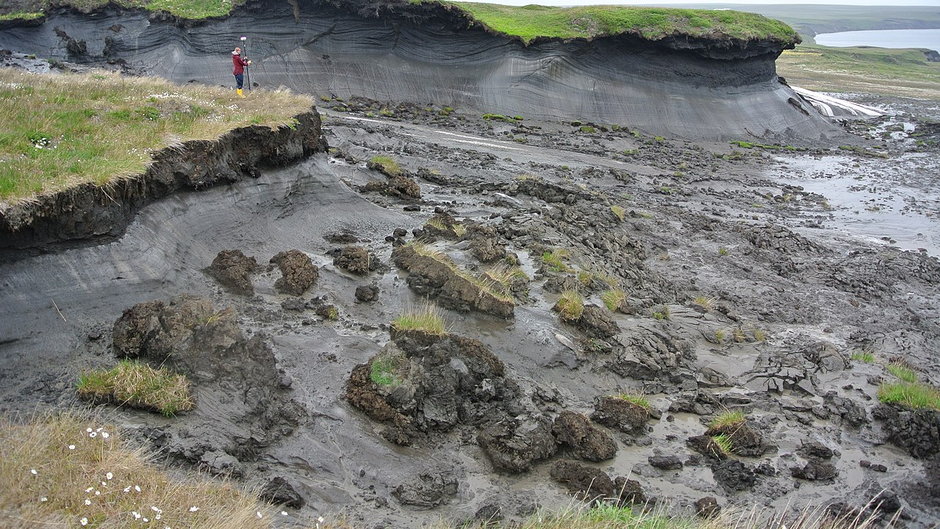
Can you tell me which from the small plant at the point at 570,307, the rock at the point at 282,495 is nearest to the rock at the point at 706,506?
the small plant at the point at 570,307

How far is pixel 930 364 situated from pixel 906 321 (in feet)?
7.93

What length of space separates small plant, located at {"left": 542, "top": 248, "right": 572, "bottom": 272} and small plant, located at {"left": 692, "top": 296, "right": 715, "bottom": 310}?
295 centimetres

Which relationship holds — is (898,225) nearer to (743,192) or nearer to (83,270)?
(743,192)

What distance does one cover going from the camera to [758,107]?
38906mm

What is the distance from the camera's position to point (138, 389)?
7.79 m

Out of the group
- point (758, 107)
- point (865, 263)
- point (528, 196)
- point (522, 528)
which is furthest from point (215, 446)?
point (758, 107)

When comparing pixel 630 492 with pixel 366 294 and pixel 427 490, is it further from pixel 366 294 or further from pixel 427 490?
pixel 366 294

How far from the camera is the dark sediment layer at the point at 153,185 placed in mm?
8703

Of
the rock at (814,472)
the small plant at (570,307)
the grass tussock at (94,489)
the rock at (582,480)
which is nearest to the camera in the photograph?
the grass tussock at (94,489)

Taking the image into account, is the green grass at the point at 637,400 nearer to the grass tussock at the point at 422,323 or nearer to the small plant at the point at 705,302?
the grass tussock at the point at 422,323

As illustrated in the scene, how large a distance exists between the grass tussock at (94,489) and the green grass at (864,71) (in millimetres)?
69162

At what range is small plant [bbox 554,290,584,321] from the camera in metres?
11.5

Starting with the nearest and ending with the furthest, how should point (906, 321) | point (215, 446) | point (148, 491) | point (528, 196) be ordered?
point (148, 491) → point (215, 446) → point (906, 321) → point (528, 196)

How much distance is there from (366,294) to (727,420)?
580cm
